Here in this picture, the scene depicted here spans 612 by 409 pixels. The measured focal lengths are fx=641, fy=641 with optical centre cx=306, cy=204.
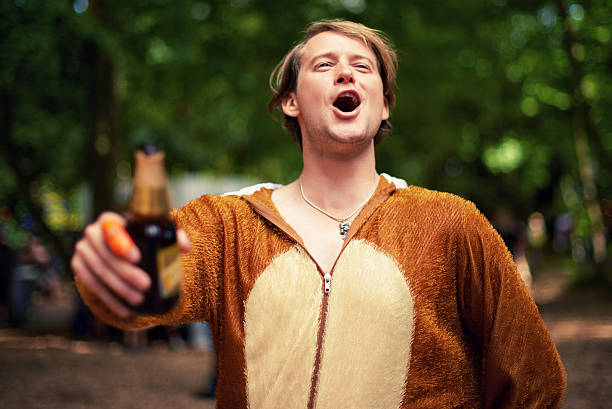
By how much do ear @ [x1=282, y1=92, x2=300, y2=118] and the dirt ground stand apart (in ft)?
18.1

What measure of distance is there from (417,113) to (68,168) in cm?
1168

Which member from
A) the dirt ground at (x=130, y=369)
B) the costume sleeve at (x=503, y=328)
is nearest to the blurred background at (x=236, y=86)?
the dirt ground at (x=130, y=369)

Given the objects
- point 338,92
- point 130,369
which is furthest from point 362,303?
point 130,369

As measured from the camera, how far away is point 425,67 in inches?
508

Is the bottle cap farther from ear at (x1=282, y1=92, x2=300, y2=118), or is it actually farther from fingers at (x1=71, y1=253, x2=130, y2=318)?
ear at (x1=282, y1=92, x2=300, y2=118)

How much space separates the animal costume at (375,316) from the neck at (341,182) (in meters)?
0.14

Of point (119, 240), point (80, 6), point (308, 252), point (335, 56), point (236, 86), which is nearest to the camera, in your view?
point (119, 240)

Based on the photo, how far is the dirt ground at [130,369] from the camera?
301 inches

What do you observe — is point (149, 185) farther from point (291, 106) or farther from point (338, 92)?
point (291, 106)

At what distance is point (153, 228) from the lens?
142cm

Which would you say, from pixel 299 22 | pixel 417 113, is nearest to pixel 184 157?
pixel 417 113

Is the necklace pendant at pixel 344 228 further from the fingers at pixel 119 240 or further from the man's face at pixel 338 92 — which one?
the fingers at pixel 119 240

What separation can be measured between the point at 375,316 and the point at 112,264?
0.94m

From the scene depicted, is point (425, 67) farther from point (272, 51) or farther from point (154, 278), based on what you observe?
point (154, 278)
